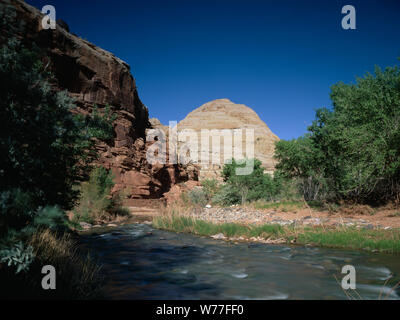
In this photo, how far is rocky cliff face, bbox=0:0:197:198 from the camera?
24062mm

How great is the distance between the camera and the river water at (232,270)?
4848 mm

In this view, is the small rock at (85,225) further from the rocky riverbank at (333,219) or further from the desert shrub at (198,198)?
the desert shrub at (198,198)

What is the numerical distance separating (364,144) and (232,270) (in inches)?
377

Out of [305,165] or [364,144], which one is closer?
[364,144]

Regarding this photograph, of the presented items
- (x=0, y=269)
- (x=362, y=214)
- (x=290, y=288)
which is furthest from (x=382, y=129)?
(x=0, y=269)

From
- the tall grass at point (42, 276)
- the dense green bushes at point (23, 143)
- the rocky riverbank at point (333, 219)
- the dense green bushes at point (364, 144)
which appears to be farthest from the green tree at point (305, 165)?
the dense green bushes at point (23, 143)

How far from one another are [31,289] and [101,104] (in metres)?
26.8

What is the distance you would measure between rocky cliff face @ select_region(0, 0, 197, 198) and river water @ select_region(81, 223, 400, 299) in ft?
52.4

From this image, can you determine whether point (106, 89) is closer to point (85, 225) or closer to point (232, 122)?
point (85, 225)

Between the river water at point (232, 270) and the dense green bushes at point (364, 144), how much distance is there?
225 inches

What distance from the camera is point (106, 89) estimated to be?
28281 mm

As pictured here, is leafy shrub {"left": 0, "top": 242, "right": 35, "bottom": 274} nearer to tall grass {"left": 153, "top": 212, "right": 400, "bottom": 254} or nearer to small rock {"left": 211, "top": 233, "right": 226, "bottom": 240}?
small rock {"left": 211, "top": 233, "right": 226, "bottom": 240}

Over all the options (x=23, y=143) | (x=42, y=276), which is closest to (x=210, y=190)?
(x=42, y=276)

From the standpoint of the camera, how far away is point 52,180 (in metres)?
4.77
